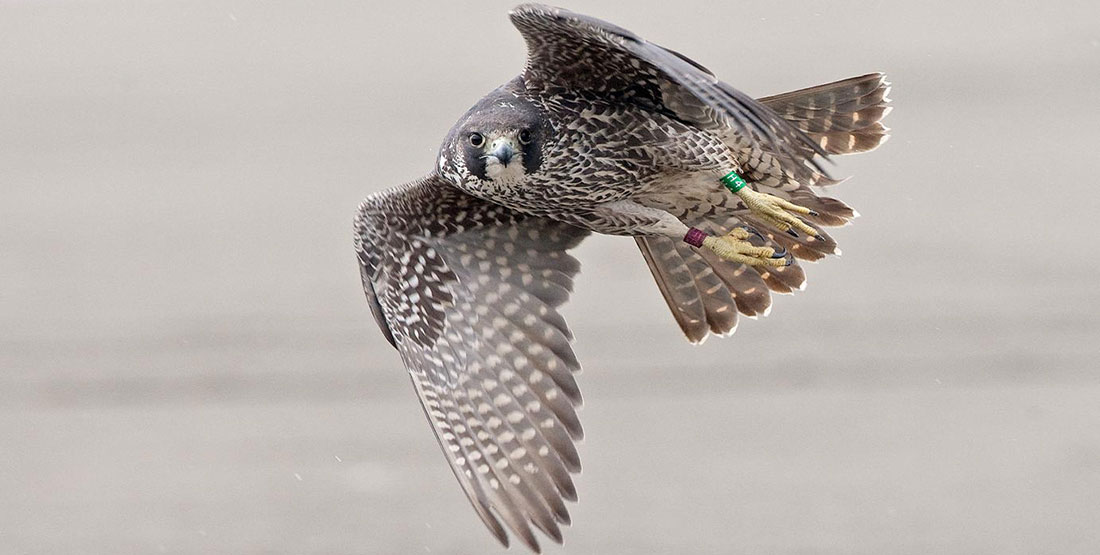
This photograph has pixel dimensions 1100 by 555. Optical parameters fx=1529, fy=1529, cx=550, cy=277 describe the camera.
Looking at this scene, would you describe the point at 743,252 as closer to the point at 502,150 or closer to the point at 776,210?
the point at 776,210

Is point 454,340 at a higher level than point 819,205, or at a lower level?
lower

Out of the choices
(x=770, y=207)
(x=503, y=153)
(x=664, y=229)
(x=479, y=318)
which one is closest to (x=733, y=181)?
(x=770, y=207)

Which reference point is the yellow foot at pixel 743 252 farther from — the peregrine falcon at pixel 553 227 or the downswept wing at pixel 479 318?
the downswept wing at pixel 479 318

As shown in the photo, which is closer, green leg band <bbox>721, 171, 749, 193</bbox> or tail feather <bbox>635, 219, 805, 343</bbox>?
green leg band <bbox>721, 171, 749, 193</bbox>

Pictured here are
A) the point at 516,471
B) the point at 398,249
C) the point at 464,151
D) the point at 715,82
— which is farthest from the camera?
the point at 398,249

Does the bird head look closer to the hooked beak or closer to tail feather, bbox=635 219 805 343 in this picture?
the hooked beak

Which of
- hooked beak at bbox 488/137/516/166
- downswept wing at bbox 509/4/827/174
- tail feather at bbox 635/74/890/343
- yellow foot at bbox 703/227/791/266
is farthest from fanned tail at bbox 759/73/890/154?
hooked beak at bbox 488/137/516/166

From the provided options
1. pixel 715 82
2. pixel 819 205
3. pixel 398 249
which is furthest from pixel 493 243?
pixel 715 82

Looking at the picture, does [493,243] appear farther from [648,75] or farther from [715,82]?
[715,82]
